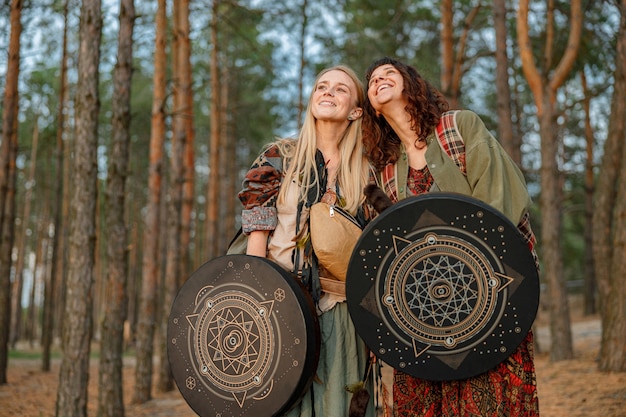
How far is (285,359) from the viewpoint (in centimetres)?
259

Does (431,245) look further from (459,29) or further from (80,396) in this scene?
(459,29)

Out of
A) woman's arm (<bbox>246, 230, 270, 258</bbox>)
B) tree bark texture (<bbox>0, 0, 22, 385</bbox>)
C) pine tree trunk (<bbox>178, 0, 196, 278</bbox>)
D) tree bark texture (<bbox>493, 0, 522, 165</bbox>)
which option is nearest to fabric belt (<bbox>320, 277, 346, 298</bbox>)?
woman's arm (<bbox>246, 230, 270, 258</bbox>)

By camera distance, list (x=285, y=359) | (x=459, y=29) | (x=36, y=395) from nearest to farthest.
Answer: (x=285, y=359)
(x=36, y=395)
(x=459, y=29)

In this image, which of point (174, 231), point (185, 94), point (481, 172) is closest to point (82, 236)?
point (481, 172)

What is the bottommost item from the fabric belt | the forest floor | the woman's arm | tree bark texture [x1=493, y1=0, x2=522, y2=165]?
the forest floor

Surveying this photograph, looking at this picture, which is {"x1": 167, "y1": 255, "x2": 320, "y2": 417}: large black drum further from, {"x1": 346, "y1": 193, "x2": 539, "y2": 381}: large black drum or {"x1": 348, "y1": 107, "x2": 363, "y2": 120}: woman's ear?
{"x1": 348, "y1": 107, "x2": 363, "y2": 120}: woman's ear

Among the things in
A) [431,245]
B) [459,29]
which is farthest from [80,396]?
[459,29]

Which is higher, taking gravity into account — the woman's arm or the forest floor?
the woman's arm

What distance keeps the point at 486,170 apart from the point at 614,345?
5.63 metres

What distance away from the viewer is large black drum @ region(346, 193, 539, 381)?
2.35 metres

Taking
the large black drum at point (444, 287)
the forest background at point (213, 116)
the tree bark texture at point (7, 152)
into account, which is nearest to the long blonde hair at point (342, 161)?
the large black drum at point (444, 287)

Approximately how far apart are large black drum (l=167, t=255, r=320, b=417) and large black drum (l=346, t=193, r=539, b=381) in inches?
11.0

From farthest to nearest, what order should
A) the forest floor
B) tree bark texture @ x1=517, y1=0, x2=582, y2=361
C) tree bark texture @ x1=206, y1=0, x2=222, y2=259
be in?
tree bark texture @ x1=206, y1=0, x2=222, y2=259
tree bark texture @ x1=517, y1=0, x2=582, y2=361
the forest floor

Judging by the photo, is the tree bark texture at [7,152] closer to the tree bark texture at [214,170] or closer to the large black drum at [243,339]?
the tree bark texture at [214,170]
